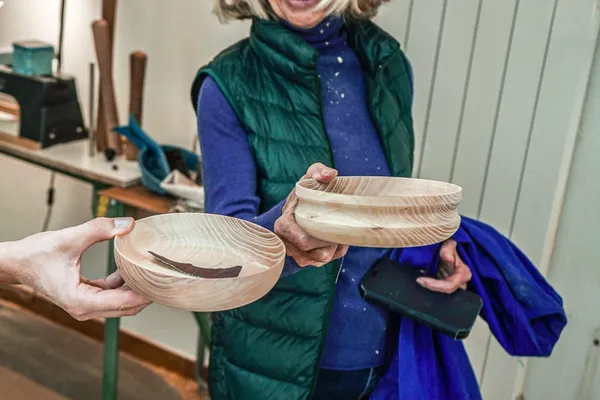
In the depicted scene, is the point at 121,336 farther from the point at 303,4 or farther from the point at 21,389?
the point at 303,4

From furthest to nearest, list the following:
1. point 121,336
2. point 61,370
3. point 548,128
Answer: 1. point 121,336
2. point 61,370
3. point 548,128

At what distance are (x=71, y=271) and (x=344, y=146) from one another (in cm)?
52

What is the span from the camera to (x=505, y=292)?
→ 1206 millimetres

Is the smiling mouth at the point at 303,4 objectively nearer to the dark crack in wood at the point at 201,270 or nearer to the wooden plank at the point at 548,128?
the dark crack in wood at the point at 201,270

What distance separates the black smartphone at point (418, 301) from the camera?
109 cm

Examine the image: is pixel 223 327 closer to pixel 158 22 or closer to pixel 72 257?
pixel 72 257

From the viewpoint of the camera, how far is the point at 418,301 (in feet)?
3.67

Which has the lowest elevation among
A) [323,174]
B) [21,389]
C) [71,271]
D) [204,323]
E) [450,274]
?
[21,389]

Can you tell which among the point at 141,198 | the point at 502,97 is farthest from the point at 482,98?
the point at 141,198

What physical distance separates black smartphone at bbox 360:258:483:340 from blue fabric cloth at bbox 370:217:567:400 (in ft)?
0.15

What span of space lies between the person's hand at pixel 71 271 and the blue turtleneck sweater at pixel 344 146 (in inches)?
14.1

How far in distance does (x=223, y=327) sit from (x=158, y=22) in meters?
1.17

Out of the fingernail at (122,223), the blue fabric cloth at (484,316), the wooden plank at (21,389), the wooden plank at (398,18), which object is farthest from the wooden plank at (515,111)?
the wooden plank at (21,389)

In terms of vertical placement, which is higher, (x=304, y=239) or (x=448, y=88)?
(x=448, y=88)
